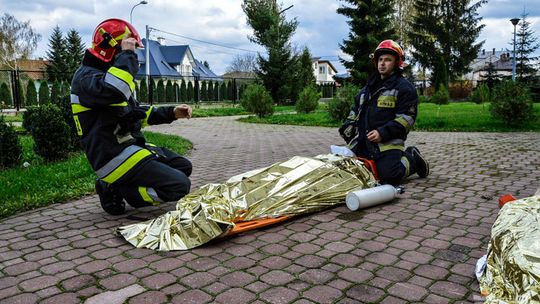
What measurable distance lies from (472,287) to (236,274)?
4.56 ft

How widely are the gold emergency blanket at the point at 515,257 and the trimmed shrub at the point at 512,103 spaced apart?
36.6 ft

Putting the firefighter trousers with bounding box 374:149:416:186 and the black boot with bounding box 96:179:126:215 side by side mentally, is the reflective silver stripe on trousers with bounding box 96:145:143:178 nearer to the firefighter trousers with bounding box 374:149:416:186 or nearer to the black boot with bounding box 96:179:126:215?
the black boot with bounding box 96:179:126:215

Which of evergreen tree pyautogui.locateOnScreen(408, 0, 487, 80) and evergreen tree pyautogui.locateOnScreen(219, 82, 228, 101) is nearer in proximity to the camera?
evergreen tree pyautogui.locateOnScreen(219, 82, 228, 101)

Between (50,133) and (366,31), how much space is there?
27380 millimetres

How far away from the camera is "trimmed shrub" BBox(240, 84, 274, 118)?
60.0 ft

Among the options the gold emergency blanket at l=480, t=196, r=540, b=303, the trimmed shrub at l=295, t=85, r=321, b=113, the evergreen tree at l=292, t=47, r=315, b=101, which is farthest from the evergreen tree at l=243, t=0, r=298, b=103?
the gold emergency blanket at l=480, t=196, r=540, b=303

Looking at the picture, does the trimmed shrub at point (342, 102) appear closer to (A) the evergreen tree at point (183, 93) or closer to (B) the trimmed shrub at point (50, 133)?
(B) the trimmed shrub at point (50, 133)

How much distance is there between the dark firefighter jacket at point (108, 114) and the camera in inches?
145

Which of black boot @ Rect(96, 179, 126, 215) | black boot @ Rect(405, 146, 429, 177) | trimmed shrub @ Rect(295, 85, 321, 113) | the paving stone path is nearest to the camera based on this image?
the paving stone path

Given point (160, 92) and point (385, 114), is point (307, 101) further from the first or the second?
point (385, 114)

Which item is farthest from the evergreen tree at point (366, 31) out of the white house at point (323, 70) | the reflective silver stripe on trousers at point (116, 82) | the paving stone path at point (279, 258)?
the white house at point (323, 70)

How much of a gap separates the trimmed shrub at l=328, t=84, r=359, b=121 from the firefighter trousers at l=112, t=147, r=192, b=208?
11.2 m

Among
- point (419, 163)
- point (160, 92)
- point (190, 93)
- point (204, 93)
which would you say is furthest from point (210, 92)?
point (419, 163)

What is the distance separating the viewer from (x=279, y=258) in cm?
318
